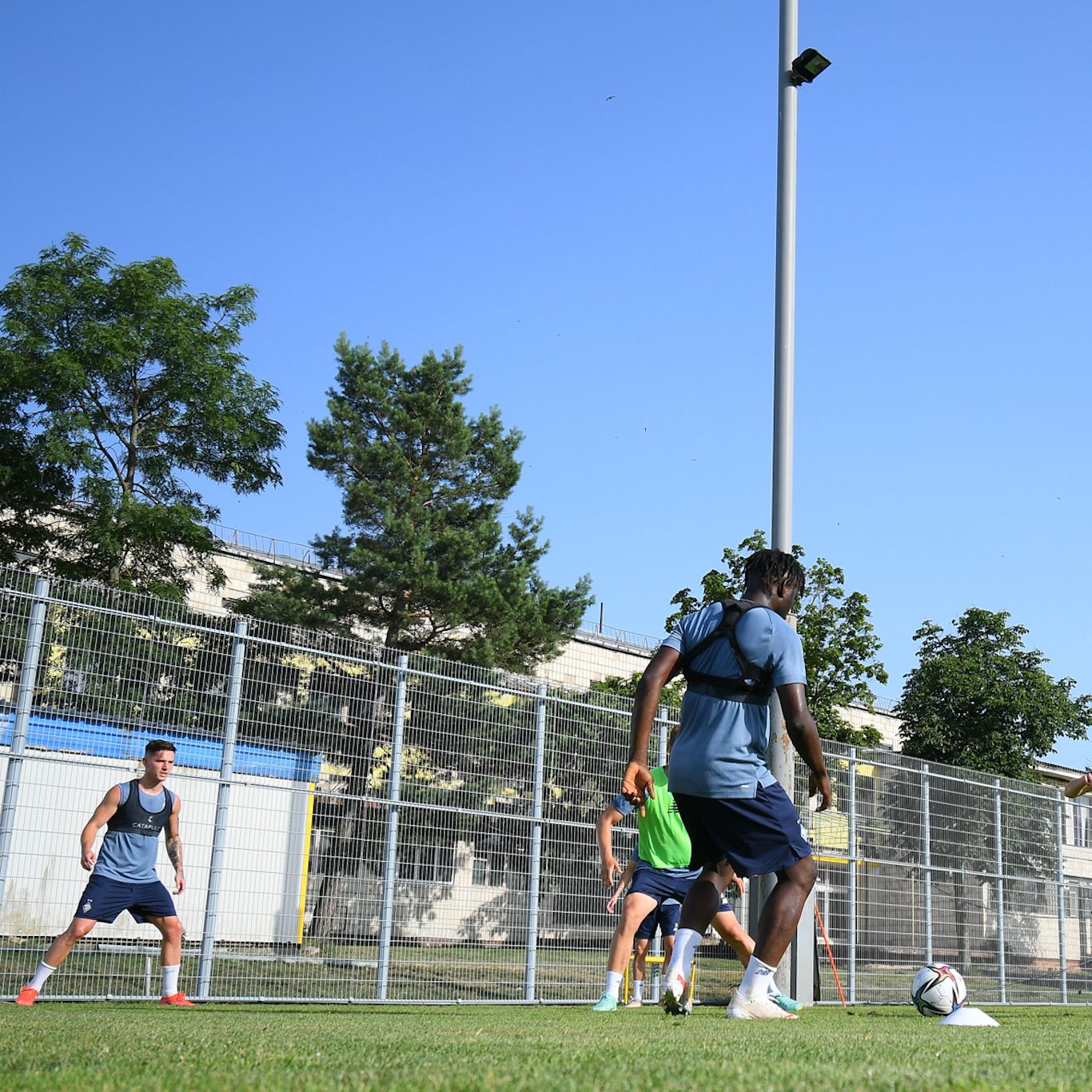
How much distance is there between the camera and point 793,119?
11.6 m

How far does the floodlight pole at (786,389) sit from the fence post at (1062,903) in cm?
649

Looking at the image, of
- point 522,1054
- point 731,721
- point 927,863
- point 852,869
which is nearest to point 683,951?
point 731,721

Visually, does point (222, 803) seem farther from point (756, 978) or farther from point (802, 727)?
point (802, 727)

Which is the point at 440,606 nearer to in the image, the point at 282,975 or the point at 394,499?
the point at 394,499

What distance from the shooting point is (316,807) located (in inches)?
389

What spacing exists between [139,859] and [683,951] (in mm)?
4278

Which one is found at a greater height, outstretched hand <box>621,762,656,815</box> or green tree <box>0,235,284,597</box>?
green tree <box>0,235,284,597</box>

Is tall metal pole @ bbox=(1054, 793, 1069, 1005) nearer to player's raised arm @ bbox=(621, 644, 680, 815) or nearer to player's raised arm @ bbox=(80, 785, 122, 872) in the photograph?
player's raised arm @ bbox=(80, 785, 122, 872)

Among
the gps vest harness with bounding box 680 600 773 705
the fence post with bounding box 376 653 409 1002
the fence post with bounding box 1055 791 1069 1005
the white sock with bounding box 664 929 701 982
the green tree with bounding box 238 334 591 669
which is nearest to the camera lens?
the gps vest harness with bounding box 680 600 773 705

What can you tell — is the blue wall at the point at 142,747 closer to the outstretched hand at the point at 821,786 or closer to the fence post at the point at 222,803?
the fence post at the point at 222,803

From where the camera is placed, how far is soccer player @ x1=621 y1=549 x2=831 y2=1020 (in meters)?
5.55

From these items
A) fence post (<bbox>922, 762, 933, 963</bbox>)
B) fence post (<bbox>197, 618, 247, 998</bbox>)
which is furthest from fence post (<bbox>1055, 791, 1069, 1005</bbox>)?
fence post (<bbox>197, 618, 247, 998</bbox>)

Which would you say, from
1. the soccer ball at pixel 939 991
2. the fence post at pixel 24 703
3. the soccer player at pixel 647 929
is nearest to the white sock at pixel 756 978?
the soccer ball at pixel 939 991

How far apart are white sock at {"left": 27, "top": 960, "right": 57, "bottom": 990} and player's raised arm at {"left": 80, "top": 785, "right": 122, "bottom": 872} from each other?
616 mm
